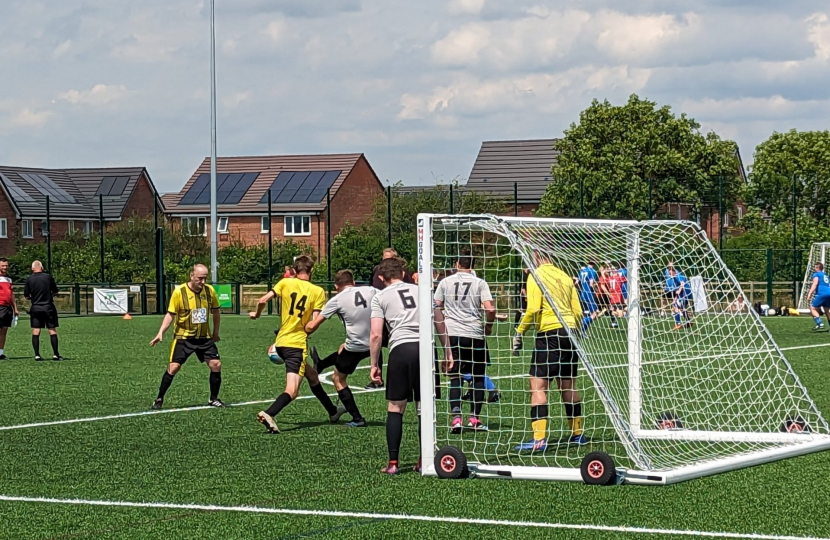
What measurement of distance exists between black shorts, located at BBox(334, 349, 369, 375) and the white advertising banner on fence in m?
28.2

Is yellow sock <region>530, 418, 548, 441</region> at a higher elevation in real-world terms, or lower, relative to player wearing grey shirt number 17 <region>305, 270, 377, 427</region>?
lower

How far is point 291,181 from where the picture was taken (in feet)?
230

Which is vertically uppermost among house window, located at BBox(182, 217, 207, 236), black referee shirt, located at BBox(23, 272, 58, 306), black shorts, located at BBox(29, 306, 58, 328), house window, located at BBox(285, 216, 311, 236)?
house window, located at BBox(285, 216, 311, 236)

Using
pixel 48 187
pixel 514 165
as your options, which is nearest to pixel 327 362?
pixel 48 187

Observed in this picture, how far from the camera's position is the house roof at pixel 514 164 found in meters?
80.0

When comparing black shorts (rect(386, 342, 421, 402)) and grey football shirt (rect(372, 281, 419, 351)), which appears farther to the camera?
grey football shirt (rect(372, 281, 419, 351))

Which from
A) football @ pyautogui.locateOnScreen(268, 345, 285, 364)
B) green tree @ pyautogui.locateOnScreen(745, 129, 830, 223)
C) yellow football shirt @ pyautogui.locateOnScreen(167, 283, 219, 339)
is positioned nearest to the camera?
football @ pyautogui.locateOnScreen(268, 345, 285, 364)

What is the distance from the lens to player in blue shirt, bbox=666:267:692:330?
45.4ft

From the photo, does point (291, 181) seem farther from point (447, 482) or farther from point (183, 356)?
point (447, 482)

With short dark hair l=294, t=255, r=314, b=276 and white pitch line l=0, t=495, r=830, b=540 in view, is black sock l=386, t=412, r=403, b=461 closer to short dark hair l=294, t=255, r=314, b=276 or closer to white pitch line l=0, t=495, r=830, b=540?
white pitch line l=0, t=495, r=830, b=540

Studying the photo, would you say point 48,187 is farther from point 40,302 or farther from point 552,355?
point 552,355

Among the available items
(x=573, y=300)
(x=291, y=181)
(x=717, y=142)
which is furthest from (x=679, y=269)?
(x=291, y=181)

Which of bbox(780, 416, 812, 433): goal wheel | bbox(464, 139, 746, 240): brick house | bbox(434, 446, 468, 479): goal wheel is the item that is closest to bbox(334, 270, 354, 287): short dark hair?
bbox(434, 446, 468, 479): goal wheel

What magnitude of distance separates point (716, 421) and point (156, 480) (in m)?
5.92
